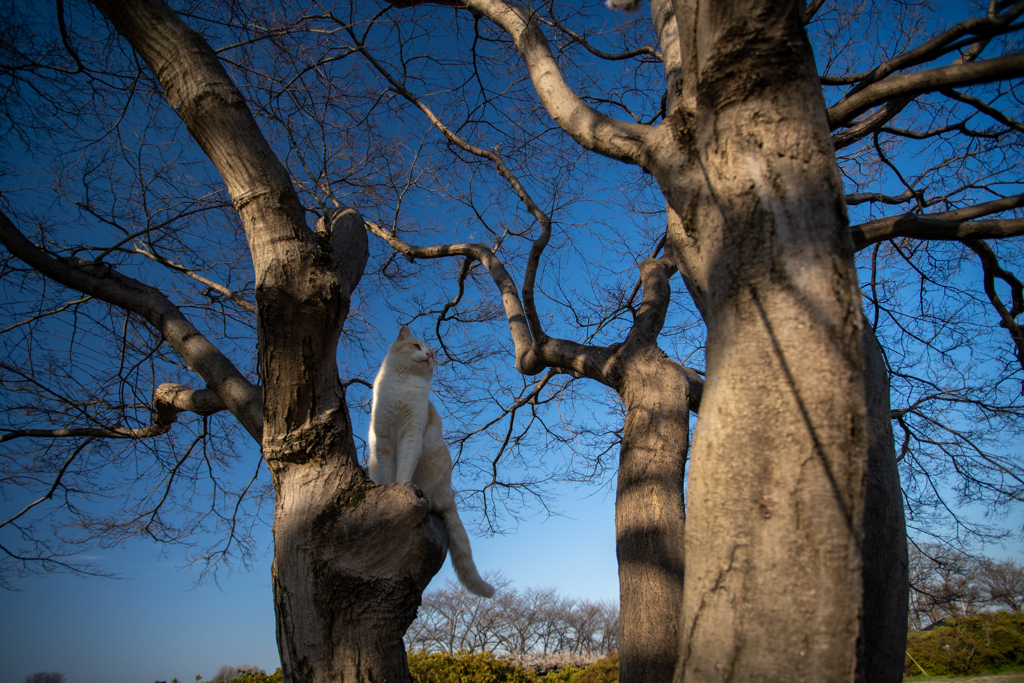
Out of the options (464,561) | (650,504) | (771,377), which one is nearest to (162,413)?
(464,561)

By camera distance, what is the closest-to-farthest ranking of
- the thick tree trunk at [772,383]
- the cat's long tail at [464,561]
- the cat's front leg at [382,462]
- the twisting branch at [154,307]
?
the thick tree trunk at [772,383], the cat's long tail at [464,561], the twisting branch at [154,307], the cat's front leg at [382,462]

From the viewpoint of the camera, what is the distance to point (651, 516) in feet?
7.97

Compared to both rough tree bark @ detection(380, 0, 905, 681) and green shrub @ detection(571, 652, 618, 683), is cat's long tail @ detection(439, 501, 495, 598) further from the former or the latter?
green shrub @ detection(571, 652, 618, 683)

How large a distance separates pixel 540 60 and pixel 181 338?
9.20 feet

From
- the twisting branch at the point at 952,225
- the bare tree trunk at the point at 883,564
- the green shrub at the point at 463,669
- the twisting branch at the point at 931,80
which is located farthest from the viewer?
the green shrub at the point at 463,669

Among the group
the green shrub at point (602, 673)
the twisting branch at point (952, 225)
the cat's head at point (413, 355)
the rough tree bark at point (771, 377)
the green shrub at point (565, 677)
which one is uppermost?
the twisting branch at point (952, 225)

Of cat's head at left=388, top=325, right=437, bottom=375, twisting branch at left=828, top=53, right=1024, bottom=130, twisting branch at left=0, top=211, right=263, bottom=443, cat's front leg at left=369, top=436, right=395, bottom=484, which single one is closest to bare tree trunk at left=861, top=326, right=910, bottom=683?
twisting branch at left=828, top=53, right=1024, bottom=130

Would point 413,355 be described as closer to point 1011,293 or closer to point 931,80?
point 931,80

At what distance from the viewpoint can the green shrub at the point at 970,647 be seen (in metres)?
8.12

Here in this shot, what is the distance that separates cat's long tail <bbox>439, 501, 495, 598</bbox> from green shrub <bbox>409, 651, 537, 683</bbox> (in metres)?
2.16

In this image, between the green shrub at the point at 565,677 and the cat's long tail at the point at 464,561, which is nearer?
the cat's long tail at the point at 464,561

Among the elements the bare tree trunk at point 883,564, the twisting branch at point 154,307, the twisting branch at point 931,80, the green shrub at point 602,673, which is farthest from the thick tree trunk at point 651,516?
the green shrub at point 602,673

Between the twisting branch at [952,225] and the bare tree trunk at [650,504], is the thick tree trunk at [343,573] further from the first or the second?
the twisting branch at [952,225]

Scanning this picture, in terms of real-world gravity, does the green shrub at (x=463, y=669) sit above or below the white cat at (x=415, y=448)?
below
